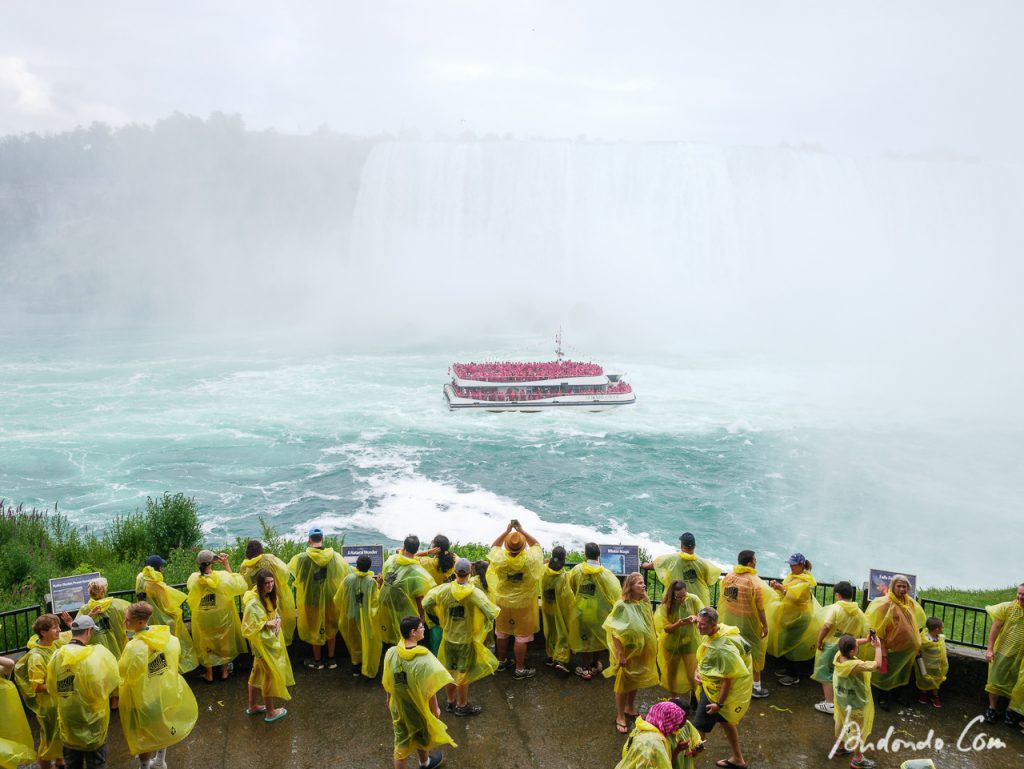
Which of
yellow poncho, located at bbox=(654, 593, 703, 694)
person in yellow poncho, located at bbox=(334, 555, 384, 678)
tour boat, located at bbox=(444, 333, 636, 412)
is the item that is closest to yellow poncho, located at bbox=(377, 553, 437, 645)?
person in yellow poncho, located at bbox=(334, 555, 384, 678)

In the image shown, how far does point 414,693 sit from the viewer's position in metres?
4.98

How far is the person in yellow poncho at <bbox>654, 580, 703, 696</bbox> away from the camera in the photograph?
5863mm

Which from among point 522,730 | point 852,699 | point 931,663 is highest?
point 852,699

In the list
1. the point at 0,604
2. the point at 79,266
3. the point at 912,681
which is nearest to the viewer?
the point at 912,681

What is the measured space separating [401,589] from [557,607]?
57.9 inches

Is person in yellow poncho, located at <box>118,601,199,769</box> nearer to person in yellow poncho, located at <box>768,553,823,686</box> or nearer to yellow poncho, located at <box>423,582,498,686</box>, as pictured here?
yellow poncho, located at <box>423,582,498,686</box>

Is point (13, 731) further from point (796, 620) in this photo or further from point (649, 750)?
point (796, 620)

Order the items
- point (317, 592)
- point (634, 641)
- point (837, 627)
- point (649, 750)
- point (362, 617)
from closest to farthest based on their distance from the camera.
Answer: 1. point (649, 750)
2. point (634, 641)
3. point (837, 627)
4. point (362, 617)
5. point (317, 592)

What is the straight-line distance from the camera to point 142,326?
67938mm

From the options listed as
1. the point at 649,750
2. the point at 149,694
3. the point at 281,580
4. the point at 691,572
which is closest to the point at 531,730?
the point at 691,572

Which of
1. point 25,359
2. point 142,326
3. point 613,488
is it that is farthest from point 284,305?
point 613,488

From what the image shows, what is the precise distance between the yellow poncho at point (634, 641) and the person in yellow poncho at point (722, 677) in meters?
0.56

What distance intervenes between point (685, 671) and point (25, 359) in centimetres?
5386

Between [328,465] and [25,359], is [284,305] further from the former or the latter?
[328,465]
